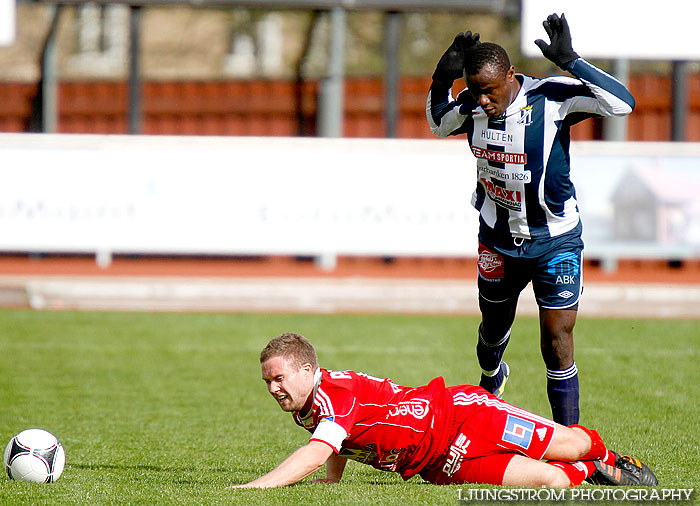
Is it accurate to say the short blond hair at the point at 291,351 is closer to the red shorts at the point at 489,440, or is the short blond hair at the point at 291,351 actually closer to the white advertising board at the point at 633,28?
the red shorts at the point at 489,440

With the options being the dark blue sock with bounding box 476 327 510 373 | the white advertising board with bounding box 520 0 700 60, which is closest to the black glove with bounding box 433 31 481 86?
the dark blue sock with bounding box 476 327 510 373

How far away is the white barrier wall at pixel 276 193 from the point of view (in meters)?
14.8

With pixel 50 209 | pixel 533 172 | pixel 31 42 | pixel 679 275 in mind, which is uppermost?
pixel 31 42

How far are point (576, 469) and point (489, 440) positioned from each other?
1.62ft

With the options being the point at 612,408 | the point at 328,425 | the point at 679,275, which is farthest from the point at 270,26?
the point at 328,425

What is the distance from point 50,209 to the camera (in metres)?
14.9

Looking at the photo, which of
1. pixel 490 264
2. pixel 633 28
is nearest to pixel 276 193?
pixel 633 28

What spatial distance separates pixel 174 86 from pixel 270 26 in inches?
651

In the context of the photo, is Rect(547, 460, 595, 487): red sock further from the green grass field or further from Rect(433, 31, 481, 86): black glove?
Rect(433, 31, 481, 86): black glove

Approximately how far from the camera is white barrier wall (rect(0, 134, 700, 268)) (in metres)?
14.8

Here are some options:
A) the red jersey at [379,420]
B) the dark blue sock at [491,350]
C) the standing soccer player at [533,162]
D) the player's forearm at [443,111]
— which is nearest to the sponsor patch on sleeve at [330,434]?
the red jersey at [379,420]

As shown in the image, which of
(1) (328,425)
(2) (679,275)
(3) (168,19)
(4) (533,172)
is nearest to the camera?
(1) (328,425)

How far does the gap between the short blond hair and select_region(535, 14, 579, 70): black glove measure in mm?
2109

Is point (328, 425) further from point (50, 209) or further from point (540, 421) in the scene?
point (50, 209)
